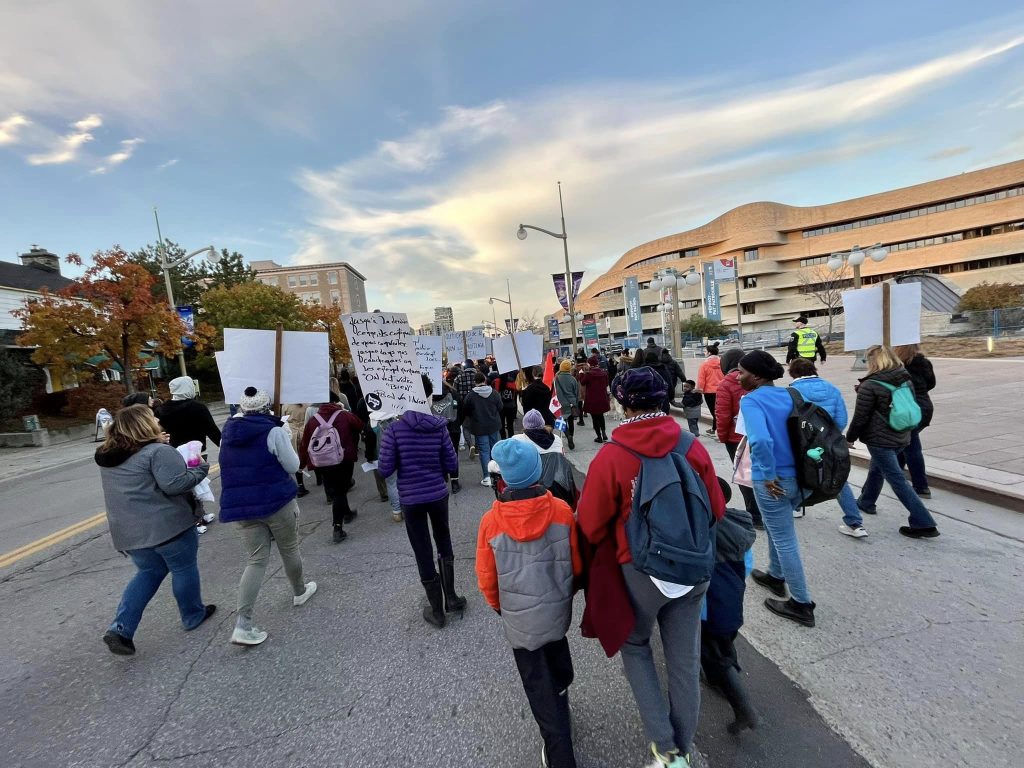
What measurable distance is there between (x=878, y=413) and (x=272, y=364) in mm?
5541

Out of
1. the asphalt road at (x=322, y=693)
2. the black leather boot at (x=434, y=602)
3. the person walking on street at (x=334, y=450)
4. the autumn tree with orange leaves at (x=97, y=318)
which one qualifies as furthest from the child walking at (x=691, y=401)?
the autumn tree with orange leaves at (x=97, y=318)

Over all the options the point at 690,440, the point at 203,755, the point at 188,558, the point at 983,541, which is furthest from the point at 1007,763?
the point at 188,558

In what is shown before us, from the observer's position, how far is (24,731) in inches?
103

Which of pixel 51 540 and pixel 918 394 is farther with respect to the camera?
pixel 51 540

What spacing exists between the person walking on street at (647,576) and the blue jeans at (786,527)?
1203 millimetres

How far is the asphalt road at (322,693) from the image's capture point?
7.42ft

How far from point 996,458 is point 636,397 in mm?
6578

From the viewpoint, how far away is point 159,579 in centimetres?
333

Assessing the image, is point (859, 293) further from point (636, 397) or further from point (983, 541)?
point (636, 397)

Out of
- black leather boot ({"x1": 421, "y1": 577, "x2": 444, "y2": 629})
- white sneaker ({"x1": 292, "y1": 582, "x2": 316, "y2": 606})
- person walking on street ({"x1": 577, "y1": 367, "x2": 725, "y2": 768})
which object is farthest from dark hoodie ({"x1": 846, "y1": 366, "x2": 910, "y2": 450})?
white sneaker ({"x1": 292, "y1": 582, "x2": 316, "y2": 606})

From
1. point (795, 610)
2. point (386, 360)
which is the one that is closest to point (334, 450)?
point (386, 360)

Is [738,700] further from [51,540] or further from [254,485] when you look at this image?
[51,540]

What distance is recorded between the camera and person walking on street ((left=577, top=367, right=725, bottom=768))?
188 cm

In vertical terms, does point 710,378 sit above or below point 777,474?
above
